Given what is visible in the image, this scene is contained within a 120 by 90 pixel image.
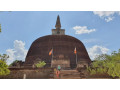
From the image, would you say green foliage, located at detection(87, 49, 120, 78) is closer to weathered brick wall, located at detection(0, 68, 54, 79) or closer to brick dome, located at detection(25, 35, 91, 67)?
weathered brick wall, located at detection(0, 68, 54, 79)

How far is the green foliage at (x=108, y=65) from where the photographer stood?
1221cm

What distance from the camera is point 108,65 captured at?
12.4 metres

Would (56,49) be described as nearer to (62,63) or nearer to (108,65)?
(62,63)

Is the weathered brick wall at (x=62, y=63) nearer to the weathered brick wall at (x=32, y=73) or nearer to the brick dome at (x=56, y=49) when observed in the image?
A: the brick dome at (x=56, y=49)

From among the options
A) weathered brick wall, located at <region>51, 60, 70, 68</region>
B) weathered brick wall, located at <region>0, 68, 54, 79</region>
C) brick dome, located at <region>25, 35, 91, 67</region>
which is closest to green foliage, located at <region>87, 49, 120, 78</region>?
weathered brick wall, located at <region>0, 68, 54, 79</region>

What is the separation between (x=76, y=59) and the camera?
21938mm

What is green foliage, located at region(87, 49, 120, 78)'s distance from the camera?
40.1 feet

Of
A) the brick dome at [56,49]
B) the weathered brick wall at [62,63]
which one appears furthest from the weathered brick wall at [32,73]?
the brick dome at [56,49]

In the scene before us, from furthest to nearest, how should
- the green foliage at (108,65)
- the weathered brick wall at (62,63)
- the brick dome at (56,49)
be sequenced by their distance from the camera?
1. the brick dome at (56,49)
2. the weathered brick wall at (62,63)
3. the green foliage at (108,65)

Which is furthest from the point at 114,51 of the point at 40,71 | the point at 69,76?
the point at 40,71

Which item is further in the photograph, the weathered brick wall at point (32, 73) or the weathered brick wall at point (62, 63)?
the weathered brick wall at point (62, 63)

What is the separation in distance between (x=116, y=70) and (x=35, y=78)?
7380mm

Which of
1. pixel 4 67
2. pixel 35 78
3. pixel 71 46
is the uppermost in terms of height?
pixel 71 46
